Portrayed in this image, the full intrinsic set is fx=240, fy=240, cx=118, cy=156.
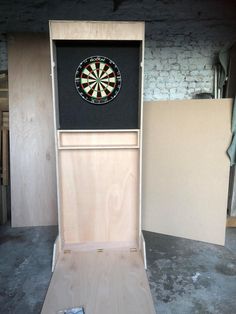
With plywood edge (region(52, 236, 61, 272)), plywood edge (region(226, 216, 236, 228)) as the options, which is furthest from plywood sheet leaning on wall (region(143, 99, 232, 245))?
plywood edge (region(52, 236, 61, 272))

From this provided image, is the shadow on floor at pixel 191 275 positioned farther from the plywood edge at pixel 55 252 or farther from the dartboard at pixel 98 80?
the dartboard at pixel 98 80

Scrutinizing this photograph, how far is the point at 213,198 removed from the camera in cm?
241

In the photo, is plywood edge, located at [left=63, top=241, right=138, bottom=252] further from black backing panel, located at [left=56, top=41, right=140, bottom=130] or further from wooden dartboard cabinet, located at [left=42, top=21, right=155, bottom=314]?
black backing panel, located at [left=56, top=41, right=140, bottom=130]

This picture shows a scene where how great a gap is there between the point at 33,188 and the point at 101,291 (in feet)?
4.76

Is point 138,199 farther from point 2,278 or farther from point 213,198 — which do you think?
point 2,278

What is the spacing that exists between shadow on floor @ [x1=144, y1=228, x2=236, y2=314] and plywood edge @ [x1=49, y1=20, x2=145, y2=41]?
1.89 metres

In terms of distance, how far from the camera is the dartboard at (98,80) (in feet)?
6.40

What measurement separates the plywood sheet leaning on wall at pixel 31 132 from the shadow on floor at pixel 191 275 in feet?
4.22

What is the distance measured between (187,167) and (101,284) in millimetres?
1366

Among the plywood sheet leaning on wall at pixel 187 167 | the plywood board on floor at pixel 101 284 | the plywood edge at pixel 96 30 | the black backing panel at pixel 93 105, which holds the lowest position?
the plywood board on floor at pixel 101 284

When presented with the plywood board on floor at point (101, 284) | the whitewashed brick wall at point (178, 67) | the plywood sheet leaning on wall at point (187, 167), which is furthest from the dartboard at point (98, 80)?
the plywood board on floor at point (101, 284)

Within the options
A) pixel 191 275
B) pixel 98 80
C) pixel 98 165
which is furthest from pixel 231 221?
pixel 98 80

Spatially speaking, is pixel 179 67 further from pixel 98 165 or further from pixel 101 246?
pixel 101 246

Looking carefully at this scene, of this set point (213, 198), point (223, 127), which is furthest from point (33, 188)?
point (223, 127)
